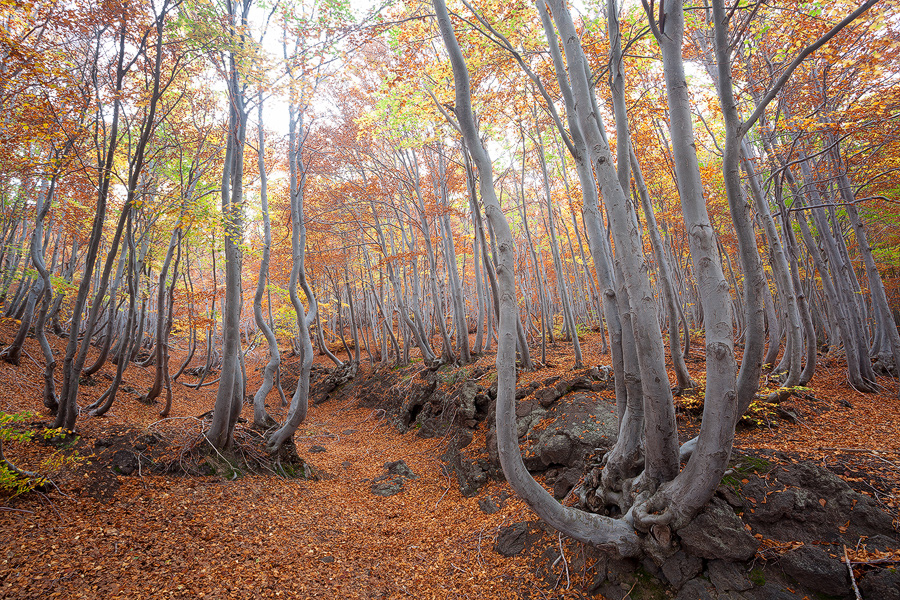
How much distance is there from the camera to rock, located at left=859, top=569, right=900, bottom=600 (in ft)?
7.14

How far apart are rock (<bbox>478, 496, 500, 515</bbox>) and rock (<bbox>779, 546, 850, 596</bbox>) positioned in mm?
3180

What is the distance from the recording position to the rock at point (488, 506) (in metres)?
5.04

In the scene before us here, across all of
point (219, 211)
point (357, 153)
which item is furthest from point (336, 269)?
point (219, 211)

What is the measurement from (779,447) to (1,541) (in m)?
7.21

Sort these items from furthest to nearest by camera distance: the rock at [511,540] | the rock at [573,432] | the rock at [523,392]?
the rock at [523,392] → the rock at [573,432] → the rock at [511,540]

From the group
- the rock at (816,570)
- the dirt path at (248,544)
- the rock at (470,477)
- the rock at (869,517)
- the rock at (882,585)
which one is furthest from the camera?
the rock at (470,477)

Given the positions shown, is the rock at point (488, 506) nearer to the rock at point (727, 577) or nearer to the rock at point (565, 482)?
the rock at point (565, 482)

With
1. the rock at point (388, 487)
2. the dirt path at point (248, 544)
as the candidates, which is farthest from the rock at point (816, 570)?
the rock at point (388, 487)

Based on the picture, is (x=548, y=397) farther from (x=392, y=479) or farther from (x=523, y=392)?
(x=392, y=479)

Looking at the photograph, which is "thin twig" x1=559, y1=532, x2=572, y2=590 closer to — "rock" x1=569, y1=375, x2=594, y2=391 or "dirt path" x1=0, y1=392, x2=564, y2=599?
"dirt path" x1=0, y1=392, x2=564, y2=599

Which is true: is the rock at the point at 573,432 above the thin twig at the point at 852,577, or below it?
above

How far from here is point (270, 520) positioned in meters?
4.55

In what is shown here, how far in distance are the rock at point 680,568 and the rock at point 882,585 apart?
33.9 inches

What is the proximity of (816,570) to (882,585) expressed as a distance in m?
0.29
